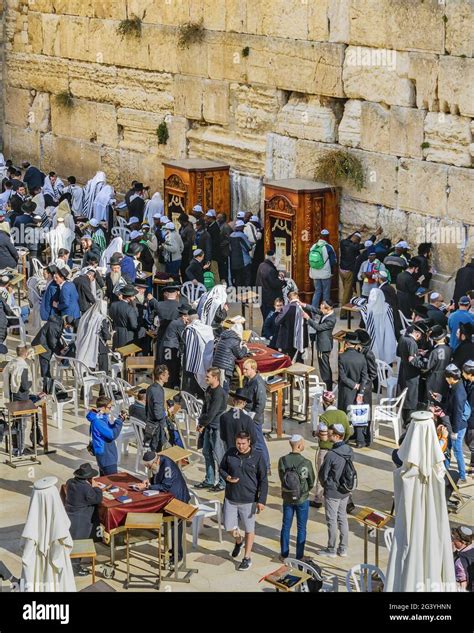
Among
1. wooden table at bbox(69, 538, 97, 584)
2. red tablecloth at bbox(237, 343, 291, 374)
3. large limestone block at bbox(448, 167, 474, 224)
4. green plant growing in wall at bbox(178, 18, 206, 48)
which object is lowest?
wooden table at bbox(69, 538, 97, 584)

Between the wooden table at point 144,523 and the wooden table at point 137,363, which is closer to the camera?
the wooden table at point 144,523

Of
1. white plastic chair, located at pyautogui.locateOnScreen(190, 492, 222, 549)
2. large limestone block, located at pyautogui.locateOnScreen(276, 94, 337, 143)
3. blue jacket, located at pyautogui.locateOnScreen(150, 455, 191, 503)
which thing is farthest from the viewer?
large limestone block, located at pyautogui.locateOnScreen(276, 94, 337, 143)

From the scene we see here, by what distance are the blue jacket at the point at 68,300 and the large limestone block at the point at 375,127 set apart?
18.8 ft

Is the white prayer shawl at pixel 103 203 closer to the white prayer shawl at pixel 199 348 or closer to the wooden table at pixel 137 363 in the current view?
the wooden table at pixel 137 363

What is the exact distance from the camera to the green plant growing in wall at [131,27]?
25.2 metres

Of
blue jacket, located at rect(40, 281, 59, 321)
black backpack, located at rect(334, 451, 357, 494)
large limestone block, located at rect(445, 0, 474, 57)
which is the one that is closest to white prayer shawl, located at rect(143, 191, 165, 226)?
large limestone block, located at rect(445, 0, 474, 57)

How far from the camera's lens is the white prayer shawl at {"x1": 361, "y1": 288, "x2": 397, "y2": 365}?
16.4 m

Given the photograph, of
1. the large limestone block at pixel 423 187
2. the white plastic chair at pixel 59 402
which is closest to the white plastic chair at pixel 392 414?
the white plastic chair at pixel 59 402

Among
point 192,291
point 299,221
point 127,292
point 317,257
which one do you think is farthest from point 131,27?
point 127,292

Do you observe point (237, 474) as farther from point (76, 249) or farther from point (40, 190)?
point (40, 190)

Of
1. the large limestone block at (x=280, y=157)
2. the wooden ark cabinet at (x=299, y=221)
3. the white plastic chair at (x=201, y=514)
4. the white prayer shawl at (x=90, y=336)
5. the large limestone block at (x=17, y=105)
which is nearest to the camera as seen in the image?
the white plastic chair at (x=201, y=514)

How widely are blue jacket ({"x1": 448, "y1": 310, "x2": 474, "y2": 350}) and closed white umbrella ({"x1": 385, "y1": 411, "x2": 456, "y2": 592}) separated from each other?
19.9 ft

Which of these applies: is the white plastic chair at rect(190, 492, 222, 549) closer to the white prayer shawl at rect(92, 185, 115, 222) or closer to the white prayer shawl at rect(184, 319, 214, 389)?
the white prayer shawl at rect(184, 319, 214, 389)
